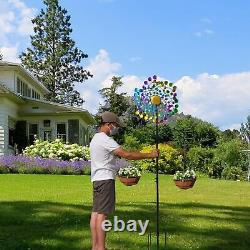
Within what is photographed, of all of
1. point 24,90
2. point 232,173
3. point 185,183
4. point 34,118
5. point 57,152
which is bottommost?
point 232,173

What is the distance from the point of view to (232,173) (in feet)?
92.8

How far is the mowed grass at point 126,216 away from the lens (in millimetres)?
7859

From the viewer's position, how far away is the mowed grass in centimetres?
786

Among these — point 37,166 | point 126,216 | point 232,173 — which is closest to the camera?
point 126,216

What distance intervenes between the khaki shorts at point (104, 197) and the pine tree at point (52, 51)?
48517 millimetres

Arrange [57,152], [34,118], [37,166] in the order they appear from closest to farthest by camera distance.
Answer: [37,166], [57,152], [34,118]

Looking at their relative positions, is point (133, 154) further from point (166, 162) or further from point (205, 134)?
point (205, 134)

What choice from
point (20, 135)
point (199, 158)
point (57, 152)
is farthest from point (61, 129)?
point (199, 158)

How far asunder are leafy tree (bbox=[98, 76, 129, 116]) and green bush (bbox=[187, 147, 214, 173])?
22.0 meters

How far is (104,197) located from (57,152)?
20642 mm

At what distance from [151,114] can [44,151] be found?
17.6 m

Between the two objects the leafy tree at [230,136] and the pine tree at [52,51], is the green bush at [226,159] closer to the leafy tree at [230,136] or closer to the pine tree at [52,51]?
the leafy tree at [230,136]

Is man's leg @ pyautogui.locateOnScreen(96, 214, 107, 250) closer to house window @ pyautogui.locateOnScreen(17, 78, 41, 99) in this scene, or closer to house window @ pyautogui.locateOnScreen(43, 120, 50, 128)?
house window @ pyautogui.locateOnScreen(43, 120, 50, 128)

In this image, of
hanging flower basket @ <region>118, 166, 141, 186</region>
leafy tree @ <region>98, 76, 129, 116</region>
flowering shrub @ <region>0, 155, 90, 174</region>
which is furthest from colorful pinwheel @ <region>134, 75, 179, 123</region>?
leafy tree @ <region>98, 76, 129, 116</region>
